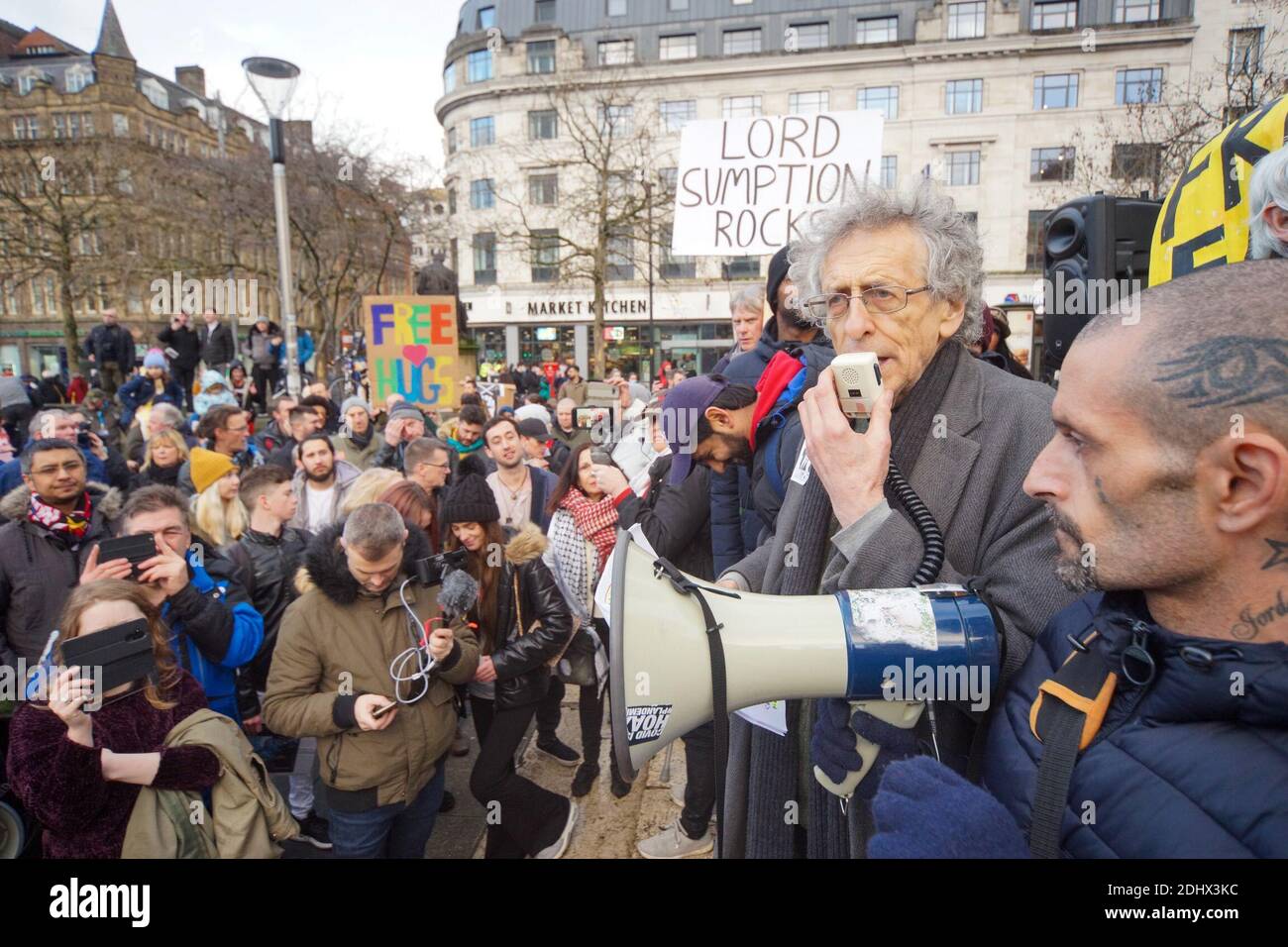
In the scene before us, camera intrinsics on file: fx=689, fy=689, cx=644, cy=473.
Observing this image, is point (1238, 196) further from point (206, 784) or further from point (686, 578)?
point (206, 784)

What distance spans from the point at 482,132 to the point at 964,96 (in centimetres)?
2083

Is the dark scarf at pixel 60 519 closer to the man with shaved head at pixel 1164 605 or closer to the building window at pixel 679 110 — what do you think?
the man with shaved head at pixel 1164 605

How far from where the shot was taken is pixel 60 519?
332 cm

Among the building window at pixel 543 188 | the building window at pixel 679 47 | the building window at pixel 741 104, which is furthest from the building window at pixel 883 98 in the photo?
the building window at pixel 543 188

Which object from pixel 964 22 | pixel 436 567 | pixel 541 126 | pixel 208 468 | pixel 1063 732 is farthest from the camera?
pixel 541 126

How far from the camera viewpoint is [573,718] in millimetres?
4602

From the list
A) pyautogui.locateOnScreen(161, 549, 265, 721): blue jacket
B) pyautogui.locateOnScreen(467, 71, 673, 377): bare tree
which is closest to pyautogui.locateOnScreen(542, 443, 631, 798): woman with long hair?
pyautogui.locateOnScreen(161, 549, 265, 721): blue jacket

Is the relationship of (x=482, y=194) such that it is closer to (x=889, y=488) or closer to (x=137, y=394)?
(x=137, y=394)

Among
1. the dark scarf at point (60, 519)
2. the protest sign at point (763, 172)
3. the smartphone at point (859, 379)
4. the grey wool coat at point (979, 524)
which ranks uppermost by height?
the protest sign at point (763, 172)

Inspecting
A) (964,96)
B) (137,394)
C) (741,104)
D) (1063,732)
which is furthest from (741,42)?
(1063,732)

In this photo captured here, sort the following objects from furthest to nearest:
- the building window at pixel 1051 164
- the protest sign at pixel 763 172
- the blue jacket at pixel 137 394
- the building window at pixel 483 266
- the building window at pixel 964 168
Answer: the building window at pixel 483 266, the building window at pixel 964 168, the building window at pixel 1051 164, the blue jacket at pixel 137 394, the protest sign at pixel 763 172

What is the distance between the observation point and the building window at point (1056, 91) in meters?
27.4

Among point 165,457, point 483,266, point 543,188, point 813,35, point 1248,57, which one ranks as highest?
point 813,35

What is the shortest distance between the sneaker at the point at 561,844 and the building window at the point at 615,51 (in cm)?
3474
